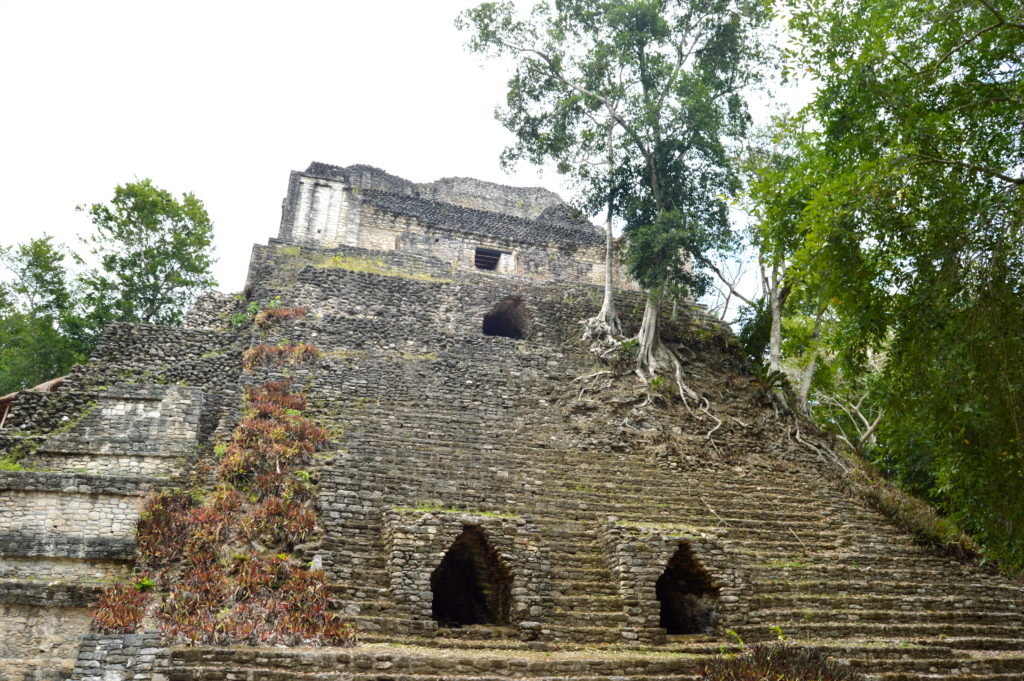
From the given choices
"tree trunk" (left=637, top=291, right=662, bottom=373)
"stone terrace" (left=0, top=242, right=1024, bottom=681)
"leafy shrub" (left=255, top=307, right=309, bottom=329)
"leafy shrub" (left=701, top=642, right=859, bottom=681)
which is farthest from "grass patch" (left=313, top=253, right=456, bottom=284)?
"leafy shrub" (left=701, top=642, right=859, bottom=681)

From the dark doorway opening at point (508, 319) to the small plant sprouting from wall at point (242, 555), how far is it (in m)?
6.07

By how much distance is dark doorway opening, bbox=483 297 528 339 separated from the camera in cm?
1365

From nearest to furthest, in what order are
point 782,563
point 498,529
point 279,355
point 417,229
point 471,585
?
1. point 498,529
2. point 471,585
3. point 782,563
4. point 279,355
5. point 417,229

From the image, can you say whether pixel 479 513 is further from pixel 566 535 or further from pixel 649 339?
pixel 649 339

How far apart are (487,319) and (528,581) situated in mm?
8970

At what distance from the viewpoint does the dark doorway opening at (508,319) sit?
13.6 m

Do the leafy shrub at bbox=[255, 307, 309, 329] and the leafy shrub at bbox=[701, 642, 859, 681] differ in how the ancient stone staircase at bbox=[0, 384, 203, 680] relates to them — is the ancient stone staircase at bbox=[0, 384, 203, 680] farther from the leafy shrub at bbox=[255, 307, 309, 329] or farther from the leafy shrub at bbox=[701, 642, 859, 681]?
the leafy shrub at bbox=[701, 642, 859, 681]

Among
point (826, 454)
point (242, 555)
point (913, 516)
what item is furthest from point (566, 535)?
point (826, 454)

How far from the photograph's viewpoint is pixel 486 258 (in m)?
18.0

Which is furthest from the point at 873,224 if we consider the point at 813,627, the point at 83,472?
the point at 83,472

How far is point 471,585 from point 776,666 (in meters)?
2.85

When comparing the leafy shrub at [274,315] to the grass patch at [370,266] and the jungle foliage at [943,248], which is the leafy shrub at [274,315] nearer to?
the grass patch at [370,266]

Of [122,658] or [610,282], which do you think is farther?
[610,282]

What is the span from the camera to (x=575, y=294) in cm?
1424
